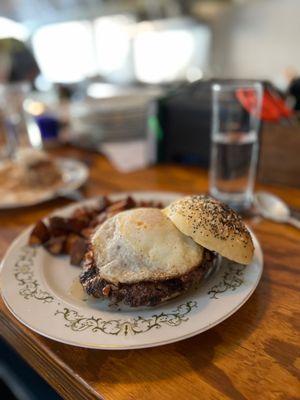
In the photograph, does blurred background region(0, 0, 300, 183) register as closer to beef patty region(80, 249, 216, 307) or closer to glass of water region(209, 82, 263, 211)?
glass of water region(209, 82, 263, 211)

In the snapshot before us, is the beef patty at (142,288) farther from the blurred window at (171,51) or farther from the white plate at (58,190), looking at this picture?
the blurred window at (171,51)

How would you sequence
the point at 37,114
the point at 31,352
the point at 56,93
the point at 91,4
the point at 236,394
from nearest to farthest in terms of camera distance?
the point at 236,394, the point at 31,352, the point at 37,114, the point at 56,93, the point at 91,4

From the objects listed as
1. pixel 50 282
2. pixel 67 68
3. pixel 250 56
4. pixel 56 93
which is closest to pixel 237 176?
pixel 50 282

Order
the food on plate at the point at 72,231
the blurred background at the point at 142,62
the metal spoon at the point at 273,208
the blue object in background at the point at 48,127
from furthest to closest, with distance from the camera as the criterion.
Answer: the blue object in background at the point at 48,127 < the blurred background at the point at 142,62 < the metal spoon at the point at 273,208 < the food on plate at the point at 72,231

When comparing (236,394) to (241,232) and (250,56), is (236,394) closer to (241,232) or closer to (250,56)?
(241,232)

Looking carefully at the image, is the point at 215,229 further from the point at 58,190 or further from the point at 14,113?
the point at 14,113

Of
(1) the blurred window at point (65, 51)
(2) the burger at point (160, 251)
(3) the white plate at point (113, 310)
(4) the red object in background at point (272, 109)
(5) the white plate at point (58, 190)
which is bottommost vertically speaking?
(1) the blurred window at point (65, 51)

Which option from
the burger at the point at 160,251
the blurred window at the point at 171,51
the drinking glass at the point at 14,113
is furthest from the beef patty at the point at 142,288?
the blurred window at the point at 171,51
